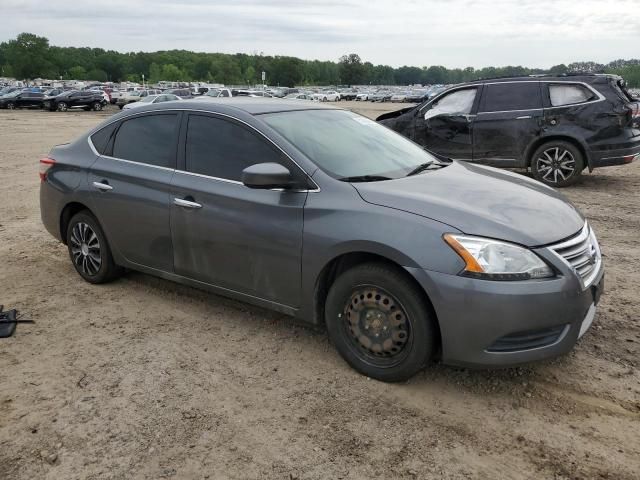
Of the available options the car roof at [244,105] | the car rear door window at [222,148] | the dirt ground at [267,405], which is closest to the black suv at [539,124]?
the dirt ground at [267,405]

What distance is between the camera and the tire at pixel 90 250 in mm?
4941

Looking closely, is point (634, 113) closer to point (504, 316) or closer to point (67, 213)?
point (504, 316)

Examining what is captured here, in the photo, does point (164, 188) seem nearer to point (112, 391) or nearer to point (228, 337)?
point (228, 337)

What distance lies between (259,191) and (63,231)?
2.49 metres

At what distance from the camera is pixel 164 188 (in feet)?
14.1

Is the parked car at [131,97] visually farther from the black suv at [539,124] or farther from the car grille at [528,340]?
the car grille at [528,340]

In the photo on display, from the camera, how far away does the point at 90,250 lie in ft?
16.6

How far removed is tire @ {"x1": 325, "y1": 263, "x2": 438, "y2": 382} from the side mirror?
700mm

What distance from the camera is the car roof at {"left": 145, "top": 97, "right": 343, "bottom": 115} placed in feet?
13.8

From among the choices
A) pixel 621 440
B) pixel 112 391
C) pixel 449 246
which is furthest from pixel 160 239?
pixel 621 440

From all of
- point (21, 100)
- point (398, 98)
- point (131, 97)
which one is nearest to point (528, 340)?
point (21, 100)

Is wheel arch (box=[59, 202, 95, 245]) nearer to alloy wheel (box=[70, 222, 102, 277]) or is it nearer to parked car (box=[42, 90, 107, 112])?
alloy wheel (box=[70, 222, 102, 277])

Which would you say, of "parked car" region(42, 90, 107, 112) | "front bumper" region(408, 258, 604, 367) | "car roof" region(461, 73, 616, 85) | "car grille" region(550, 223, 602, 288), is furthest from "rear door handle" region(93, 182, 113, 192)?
"parked car" region(42, 90, 107, 112)

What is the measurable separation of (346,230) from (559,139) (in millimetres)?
7238
